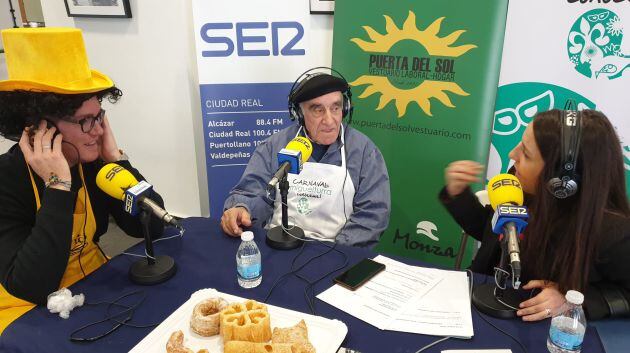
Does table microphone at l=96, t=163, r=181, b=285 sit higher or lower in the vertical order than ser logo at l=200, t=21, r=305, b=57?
lower

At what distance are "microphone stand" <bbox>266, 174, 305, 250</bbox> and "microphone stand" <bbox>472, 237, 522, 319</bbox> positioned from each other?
75 centimetres

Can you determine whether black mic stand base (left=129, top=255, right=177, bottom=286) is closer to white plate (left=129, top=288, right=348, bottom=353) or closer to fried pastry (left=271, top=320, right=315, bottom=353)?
white plate (left=129, top=288, right=348, bottom=353)

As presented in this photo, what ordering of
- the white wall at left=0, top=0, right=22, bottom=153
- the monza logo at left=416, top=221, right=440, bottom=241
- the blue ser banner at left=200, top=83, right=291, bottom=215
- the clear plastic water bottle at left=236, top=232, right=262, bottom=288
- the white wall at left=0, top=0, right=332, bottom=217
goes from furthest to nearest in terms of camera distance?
the white wall at left=0, top=0, right=22, bottom=153
the white wall at left=0, top=0, right=332, bottom=217
the blue ser banner at left=200, top=83, right=291, bottom=215
the monza logo at left=416, top=221, right=440, bottom=241
the clear plastic water bottle at left=236, top=232, right=262, bottom=288

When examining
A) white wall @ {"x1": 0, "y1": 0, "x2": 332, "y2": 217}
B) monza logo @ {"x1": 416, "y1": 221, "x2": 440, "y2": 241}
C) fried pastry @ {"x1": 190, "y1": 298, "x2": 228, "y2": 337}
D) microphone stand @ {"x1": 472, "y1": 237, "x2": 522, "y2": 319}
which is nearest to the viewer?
fried pastry @ {"x1": 190, "y1": 298, "x2": 228, "y2": 337}

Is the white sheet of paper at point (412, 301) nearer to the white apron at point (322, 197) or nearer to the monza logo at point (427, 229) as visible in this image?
the white apron at point (322, 197)

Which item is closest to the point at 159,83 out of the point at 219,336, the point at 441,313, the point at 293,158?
the point at 293,158

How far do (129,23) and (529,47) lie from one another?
3343mm

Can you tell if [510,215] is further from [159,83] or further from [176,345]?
[159,83]

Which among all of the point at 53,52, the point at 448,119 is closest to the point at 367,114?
the point at 448,119

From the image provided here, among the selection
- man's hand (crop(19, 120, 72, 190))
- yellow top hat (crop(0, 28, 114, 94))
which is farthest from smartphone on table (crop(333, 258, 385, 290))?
yellow top hat (crop(0, 28, 114, 94))

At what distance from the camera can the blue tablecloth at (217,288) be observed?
1276 millimetres

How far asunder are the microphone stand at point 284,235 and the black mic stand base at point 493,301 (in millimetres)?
751

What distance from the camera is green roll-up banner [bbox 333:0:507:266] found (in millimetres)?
2768

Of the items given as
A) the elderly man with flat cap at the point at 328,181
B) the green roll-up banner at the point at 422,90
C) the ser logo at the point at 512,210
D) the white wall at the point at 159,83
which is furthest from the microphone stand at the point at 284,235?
the white wall at the point at 159,83
